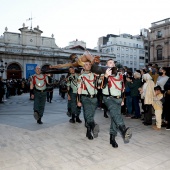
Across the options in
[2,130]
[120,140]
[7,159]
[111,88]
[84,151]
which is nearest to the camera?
[7,159]

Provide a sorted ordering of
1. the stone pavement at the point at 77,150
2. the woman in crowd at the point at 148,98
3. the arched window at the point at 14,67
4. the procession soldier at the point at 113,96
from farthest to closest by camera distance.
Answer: the arched window at the point at 14,67 → the woman in crowd at the point at 148,98 → the procession soldier at the point at 113,96 → the stone pavement at the point at 77,150

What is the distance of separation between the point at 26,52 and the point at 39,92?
32.0 m

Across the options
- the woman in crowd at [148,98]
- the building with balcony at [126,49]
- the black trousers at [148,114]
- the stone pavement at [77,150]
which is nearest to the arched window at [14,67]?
the stone pavement at [77,150]

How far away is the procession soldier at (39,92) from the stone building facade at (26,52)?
2671 centimetres

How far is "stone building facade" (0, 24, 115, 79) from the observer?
35.9 meters

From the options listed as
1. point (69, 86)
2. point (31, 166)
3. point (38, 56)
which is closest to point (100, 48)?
point (38, 56)

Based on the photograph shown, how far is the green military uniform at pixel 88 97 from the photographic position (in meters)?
5.53

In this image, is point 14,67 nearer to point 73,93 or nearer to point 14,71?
point 14,71

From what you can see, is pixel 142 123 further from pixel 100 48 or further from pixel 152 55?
pixel 100 48

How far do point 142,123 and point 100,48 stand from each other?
60102mm

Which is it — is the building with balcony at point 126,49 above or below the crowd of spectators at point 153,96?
Answer: above

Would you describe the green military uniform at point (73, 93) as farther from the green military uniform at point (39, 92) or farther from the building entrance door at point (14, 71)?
the building entrance door at point (14, 71)

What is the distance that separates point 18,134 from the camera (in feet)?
19.6

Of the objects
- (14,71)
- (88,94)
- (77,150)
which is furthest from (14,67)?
(77,150)
